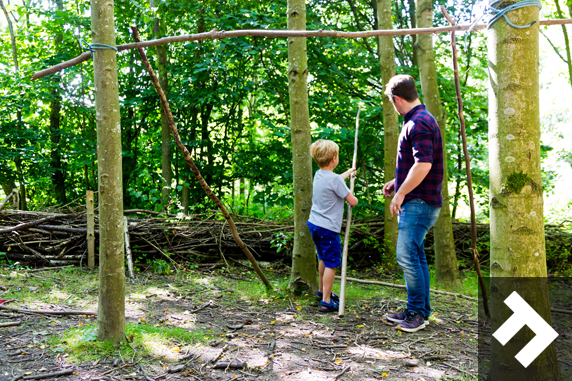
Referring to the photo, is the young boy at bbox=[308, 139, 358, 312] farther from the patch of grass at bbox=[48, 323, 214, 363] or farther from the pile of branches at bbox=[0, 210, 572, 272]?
the pile of branches at bbox=[0, 210, 572, 272]

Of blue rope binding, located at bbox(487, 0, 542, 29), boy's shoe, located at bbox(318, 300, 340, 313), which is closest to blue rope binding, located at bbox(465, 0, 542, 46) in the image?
blue rope binding, located at bbox(487, 0, 542, 29)

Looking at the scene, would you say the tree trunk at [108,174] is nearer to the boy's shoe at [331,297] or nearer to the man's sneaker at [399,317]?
the boy's shoe at [331,297]

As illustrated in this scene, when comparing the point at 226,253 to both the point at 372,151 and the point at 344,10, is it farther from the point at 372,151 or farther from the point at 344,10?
the point at 344,10

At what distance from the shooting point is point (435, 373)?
2328mm

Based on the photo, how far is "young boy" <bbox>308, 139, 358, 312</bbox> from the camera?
3621mm

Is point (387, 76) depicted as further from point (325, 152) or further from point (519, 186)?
point (519, 186)

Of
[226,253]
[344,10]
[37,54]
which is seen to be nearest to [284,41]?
[344,10]

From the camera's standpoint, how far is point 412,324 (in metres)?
3.06

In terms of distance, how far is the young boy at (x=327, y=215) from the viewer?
3.62 metres

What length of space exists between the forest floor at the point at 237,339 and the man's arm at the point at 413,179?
1.07 meters

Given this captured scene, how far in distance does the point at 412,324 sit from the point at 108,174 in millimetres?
2542

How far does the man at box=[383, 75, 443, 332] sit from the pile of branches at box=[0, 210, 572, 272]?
8.26 ft

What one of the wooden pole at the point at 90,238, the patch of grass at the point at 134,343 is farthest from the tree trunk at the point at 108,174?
the wooden pole at the point at 90,238

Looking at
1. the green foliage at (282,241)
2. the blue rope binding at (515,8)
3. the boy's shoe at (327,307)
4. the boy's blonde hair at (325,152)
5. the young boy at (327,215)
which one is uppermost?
the blue rope binding at (515,8)
